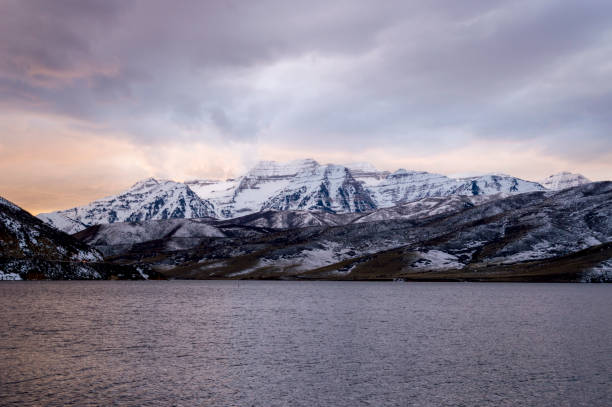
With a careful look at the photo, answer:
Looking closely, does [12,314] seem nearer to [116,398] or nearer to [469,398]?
[116,398]

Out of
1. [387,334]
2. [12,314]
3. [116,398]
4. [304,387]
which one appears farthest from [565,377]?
[12,314]

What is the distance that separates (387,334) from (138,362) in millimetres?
36791

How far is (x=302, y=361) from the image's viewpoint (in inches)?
2218

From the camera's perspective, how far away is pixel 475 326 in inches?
3452

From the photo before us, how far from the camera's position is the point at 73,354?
188ft

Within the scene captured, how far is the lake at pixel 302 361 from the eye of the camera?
41531mm

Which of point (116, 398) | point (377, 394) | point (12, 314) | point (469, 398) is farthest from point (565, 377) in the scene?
point (12, 314)

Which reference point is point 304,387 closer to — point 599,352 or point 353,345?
point 353,345

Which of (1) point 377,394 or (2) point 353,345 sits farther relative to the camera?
(2) point 353,345

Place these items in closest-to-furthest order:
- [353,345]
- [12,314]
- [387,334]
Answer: [353,345] → [387,334] → [12,314]

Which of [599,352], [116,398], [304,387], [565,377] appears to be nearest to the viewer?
[116,398]

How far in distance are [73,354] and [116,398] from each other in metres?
20.2

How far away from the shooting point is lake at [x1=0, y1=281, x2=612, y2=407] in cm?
4153

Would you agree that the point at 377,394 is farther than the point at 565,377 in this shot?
No
